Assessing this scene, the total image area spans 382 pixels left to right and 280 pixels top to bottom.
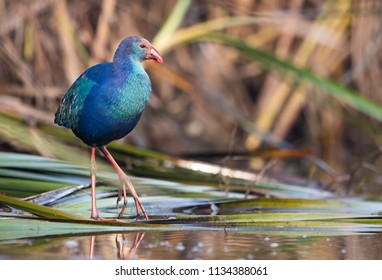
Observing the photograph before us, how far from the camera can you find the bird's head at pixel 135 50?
317 centimetres

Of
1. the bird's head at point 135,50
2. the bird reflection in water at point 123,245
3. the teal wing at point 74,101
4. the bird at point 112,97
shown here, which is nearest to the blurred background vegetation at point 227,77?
the teal wing at point 74,101

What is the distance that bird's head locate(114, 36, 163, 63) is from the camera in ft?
10.4

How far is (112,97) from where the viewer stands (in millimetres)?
3086

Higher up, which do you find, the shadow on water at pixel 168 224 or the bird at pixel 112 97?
the bird at pixel 112 97

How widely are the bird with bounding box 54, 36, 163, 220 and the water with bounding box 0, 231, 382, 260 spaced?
25 cm

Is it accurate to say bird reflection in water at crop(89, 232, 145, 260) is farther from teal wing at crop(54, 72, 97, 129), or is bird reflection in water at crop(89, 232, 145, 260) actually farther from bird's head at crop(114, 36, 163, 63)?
bird's head at crop(114, 36, 163, 63)

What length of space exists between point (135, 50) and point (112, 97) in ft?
0.70

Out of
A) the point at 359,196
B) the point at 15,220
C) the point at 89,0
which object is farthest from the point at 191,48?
the point at 15,220

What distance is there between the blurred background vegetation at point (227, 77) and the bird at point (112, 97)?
792mm

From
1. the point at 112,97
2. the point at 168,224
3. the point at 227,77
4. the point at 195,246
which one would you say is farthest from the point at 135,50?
the point at 227,77

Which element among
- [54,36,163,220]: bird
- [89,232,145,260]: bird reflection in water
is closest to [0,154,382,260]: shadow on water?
[89,232,145,260]: bird reflection in water

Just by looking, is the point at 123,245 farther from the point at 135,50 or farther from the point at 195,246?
the point at 135,50

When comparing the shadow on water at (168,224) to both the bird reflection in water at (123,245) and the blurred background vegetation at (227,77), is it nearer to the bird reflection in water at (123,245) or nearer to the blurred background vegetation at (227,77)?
the bird reflection in water at (123,245)

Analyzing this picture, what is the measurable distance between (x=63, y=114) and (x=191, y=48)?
12.1ft
